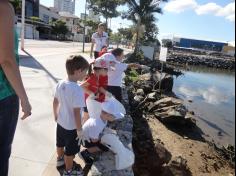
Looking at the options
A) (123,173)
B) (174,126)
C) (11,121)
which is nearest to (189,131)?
(174,126)

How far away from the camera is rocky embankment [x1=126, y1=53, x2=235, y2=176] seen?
530 cm

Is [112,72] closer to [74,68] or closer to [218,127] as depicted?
[74,68]

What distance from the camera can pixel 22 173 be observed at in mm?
3535

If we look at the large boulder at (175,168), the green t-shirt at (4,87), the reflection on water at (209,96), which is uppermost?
the green t-shirt at (4,87)

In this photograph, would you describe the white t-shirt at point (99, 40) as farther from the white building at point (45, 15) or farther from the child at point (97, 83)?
the white building at point (45, 15)

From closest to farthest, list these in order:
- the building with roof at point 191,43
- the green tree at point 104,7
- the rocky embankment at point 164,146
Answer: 1. the rocky embankment at point 164,146
2. the green tree at point 104,7
3. the building with roof at point 191,43

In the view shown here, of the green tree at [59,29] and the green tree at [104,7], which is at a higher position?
the green tree at [104,7]

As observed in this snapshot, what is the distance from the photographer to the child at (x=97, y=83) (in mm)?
4531

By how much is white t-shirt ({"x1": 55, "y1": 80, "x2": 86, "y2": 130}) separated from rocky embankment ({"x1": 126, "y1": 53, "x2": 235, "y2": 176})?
6.52ft

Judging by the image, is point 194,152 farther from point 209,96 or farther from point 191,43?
point 191,43

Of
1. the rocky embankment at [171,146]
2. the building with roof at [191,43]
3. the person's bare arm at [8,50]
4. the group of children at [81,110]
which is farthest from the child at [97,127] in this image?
the building with roof at [191,43]

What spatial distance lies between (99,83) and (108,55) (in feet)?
2.15

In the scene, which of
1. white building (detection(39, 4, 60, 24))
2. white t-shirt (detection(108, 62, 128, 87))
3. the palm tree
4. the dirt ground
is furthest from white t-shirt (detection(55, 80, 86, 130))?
white building (detection(39, 4, 60, 24))

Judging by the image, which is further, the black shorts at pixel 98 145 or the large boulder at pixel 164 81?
the large boulder at pixel 164 81
